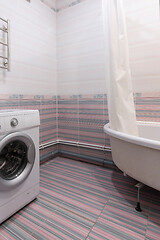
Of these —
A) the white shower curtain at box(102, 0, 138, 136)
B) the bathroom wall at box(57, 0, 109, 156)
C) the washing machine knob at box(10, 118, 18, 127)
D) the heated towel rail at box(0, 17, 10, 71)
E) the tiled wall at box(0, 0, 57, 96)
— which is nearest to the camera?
the washing machine knob at box(10, 118, 18, 127)

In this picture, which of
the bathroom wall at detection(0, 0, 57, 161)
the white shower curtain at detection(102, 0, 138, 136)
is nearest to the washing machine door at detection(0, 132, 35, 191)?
the bathroom wall at detection(0, 0, 57, 161)

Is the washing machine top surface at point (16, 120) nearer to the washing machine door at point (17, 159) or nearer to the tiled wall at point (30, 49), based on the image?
the washing machine door at point (17, 159)

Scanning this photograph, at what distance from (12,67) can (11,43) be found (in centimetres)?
25

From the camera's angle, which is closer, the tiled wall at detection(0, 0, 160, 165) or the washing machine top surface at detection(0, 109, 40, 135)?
the washing machine top surface at detection(0, 109, 40, 135)

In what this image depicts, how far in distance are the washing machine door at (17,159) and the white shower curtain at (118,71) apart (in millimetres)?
743

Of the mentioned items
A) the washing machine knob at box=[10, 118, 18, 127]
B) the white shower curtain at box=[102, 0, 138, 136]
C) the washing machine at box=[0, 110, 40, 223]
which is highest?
the white shower curtain at box=[102, 0, 138, 136]

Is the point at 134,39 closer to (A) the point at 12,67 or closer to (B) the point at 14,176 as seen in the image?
(A) the point at 12,67

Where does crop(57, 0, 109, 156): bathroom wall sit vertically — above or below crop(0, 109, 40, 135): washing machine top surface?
above

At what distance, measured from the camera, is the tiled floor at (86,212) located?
1.02 m

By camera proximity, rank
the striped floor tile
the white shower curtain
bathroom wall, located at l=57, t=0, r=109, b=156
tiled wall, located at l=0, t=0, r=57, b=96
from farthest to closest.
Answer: bathroom wall, located at l=57, t=0, r=109, b=156 → tiled wall, located at l=0, t=0, r=57, b=96 → the white shower curtain → the striped floor tile

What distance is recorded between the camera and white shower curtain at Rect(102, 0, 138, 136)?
1.35 meters

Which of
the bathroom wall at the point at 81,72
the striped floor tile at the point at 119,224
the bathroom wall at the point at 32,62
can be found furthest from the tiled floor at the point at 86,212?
the bathroom wall at the point at 32,62

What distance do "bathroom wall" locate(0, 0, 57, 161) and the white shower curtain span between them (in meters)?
Answer: 0.98

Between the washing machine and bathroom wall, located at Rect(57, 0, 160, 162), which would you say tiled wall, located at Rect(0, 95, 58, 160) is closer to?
bathroom wall, located at Rect(57, 0, 160, 162)
